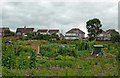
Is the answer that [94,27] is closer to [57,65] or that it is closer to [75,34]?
[75,34]

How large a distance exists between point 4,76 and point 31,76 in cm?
90

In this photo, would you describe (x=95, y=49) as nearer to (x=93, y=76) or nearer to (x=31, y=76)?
(x=93, y=76)

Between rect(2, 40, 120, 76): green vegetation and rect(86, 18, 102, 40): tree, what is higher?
rect(86, 18, 102, 40): tree

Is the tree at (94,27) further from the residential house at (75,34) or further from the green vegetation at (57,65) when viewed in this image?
the green vegetation at (57,65)

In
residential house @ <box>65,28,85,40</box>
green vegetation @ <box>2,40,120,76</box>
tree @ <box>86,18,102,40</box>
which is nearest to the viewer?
green vegetation @ <box>2,40,120,76</box>

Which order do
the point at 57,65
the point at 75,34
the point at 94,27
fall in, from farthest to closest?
the point at 75,34 → the point at 94,27 → the point at 57,65

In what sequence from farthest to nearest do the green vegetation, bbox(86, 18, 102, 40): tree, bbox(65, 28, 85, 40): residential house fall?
bbox(65, 28, 85, 40): residential house → bbox(86, 18, 102, 40): tree → the green vegetation

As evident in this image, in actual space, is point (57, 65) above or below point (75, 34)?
below

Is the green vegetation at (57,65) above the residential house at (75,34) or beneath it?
beneath

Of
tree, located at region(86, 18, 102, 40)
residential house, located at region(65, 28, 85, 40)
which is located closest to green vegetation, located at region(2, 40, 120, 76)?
tree, located at region(86, 18, 102, 40)

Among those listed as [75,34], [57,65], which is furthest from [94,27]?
[57,65]

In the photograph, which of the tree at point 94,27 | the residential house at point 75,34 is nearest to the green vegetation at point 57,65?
the tree at point 94,27

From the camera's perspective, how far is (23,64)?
6.82 meters

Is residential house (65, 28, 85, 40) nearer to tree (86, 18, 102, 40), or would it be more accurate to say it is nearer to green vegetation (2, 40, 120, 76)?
tree (86, 18, 102, 40)
